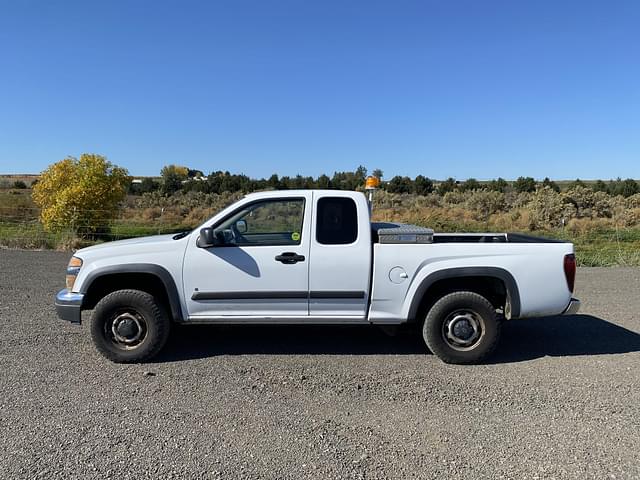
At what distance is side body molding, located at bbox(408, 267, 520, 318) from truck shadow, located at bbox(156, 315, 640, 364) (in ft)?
2.29

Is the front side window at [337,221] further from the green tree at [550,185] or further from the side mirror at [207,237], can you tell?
the green tree at [550,185]

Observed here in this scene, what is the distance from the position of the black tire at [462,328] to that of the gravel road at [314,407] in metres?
0.16

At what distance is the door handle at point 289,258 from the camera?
193 inches

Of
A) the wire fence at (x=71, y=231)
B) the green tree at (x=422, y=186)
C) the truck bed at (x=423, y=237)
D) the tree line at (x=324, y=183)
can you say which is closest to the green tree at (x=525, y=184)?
the tree line at (x=324, y=183)

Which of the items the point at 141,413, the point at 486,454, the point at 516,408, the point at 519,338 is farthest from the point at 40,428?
the point at 519,338

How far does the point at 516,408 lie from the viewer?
3.99 meters

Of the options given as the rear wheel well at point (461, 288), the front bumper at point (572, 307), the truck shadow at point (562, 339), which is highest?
the rear wheel well at point (461, 288)

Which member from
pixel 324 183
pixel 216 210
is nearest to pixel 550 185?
pixel 324 183

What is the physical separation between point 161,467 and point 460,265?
330cm

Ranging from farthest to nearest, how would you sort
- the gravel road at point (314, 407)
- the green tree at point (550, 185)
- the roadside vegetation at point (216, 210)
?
the green tree at point (550, 185)
the roadside vegetation at point (216, 210)
the gravel road at point (314, 407)

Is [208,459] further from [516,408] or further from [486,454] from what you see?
[516,408]

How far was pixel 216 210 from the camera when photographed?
17.6 metres

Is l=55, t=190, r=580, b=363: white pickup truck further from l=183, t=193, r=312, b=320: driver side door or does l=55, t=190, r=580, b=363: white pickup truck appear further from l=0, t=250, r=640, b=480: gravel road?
l=0, t=250, r=640, b=480: gravel road

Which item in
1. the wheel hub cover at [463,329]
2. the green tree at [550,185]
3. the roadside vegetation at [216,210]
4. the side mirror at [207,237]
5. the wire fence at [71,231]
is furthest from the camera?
the green tree at [550,185]
